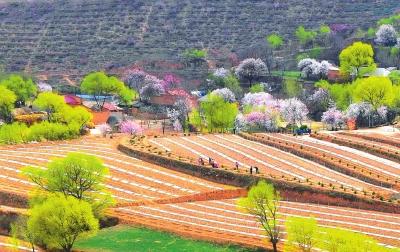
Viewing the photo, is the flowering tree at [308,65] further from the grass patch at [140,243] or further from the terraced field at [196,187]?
the grass patch at [140,243]

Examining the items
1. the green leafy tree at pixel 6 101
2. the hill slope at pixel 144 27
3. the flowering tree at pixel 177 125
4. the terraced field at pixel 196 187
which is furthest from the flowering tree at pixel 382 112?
the hill slope at pixel 144 27

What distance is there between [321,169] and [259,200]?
801 inches

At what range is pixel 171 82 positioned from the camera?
136500 millimetres

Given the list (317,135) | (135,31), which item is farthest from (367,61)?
(135,31)

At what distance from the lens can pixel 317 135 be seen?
79.8 meters

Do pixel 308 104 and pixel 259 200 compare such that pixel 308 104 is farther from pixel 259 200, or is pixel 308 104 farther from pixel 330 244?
pixel 330 244

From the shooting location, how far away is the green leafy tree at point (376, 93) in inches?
3600

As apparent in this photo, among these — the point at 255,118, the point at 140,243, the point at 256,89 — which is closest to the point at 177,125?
the point at 255,118

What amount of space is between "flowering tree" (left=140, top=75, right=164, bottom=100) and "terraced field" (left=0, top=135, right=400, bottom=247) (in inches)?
1780

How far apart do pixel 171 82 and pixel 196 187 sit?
247 ft

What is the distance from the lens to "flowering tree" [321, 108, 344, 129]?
96.2m

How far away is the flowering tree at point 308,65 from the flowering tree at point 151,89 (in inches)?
972

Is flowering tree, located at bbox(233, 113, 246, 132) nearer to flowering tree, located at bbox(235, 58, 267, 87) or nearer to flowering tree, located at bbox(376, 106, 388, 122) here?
flowering tree, located at bbox(376, 106, 388, 122)

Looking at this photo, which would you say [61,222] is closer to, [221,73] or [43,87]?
[221,73]
